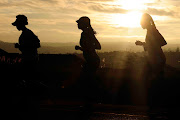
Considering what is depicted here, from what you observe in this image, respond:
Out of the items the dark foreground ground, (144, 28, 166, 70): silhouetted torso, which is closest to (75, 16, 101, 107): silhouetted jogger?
the dark foreground ground

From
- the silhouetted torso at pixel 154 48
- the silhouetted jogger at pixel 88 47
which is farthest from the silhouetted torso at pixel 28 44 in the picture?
the silhouetted torso at pixel 154 48

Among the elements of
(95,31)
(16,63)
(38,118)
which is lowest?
(38,118)

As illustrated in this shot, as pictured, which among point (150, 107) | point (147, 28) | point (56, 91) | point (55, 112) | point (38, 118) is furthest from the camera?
point (56, 91)

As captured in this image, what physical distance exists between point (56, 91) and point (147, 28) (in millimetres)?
3042

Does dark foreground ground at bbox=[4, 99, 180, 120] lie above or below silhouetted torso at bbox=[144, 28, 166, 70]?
below

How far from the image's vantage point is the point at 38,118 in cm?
707

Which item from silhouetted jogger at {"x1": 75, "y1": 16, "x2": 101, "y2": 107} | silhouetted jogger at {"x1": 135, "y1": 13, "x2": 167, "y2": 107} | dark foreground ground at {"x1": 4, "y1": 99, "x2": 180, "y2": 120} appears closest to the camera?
dark foreground ground at {"x1": 4, "y1": 99, "x2": 180, "y2": 120}

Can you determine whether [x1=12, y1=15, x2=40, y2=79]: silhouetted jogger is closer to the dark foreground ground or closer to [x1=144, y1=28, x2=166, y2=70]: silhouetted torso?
the dark foreground ground

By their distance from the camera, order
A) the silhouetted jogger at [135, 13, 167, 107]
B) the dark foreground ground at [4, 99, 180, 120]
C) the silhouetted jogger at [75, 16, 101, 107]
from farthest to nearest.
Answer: the silhouetted jogger at [135, 13, 167, 107]
the silhouetted jogger at [75, 16, 101, 107]
the dark foreground ground at [4, 99, 180, 120]

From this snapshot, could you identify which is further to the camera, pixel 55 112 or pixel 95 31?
pixel 95 31

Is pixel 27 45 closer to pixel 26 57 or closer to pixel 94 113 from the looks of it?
pixel 26 57

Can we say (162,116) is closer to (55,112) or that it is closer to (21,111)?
(55,112)

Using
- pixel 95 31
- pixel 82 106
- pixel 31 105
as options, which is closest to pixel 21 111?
pixel 31 105

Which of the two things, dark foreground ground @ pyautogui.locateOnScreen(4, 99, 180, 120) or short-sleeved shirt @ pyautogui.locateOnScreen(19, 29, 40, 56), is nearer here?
dark foreground ground @ pyautogui.locateOnScreen(4, 99, 180, 120)
